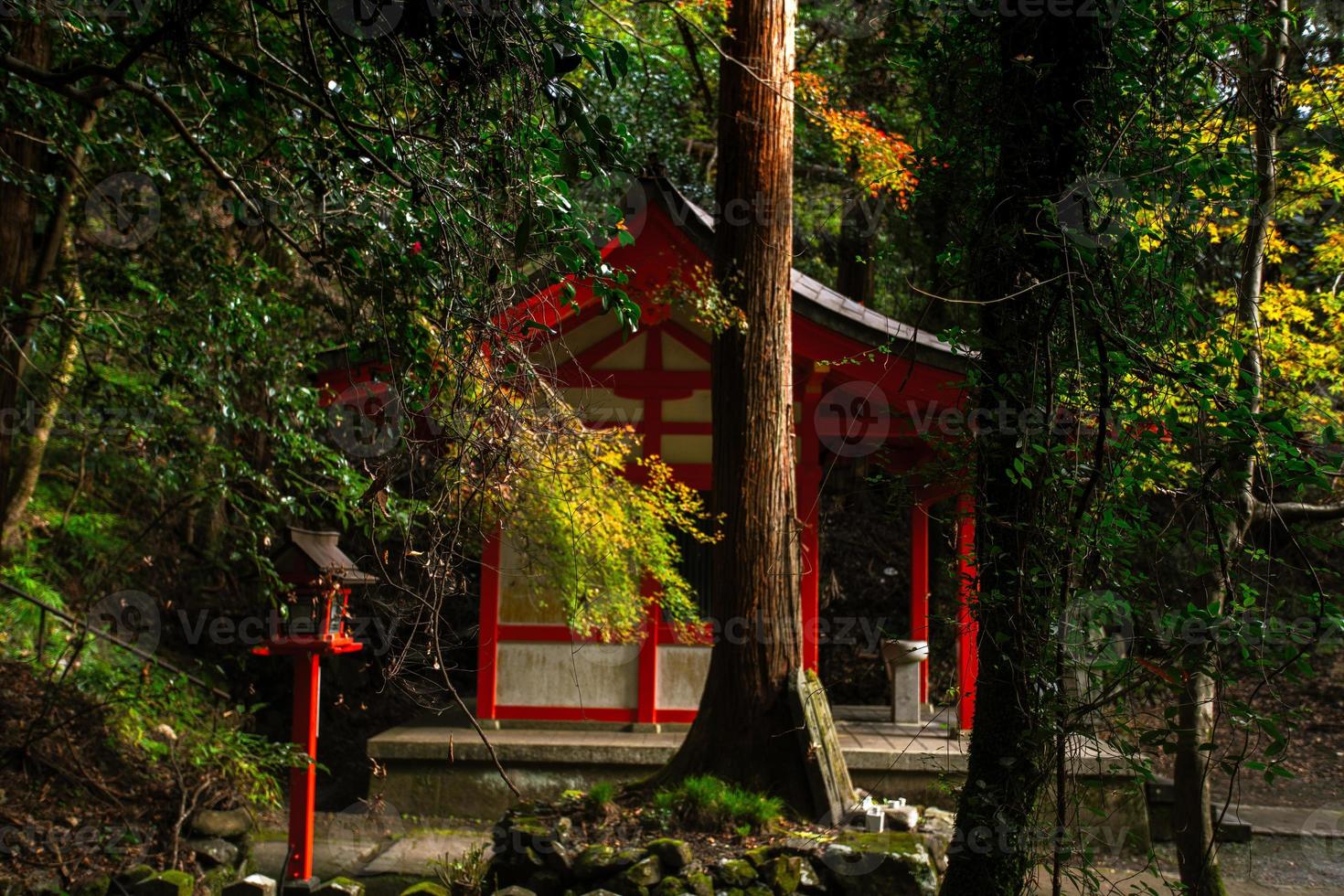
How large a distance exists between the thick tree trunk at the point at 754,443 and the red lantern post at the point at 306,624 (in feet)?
6.35

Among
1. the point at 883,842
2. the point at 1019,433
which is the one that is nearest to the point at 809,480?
the point at 883,842

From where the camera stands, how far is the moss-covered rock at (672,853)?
16.3ft

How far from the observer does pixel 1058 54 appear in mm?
2402

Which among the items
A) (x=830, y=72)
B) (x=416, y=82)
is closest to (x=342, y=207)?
(x=416, y=82)

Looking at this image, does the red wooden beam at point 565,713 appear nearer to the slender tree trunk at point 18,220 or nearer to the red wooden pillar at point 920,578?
the red wooden pillar at point 920,578

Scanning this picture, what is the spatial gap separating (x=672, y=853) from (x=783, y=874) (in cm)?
51

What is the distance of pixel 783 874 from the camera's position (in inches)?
195

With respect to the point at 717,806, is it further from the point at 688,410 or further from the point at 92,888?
the point at 688,410

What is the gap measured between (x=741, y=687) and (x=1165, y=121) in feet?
13.8

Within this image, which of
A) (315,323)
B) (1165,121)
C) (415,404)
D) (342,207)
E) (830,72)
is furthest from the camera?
(830,72)

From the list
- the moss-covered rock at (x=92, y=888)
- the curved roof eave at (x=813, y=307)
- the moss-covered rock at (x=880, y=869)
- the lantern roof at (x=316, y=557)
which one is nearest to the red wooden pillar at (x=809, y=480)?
the curved roof eave at (x=813, y=307)

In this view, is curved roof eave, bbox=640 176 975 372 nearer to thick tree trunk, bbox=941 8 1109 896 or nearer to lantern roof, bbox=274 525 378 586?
lantern roof, bbox=274 525 378 586

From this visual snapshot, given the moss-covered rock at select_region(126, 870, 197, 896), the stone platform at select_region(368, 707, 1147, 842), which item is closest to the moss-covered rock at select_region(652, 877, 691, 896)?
the moss-covered rock at select_region(126, 870, 197, 896)

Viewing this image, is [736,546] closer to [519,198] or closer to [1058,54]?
[519,198]
